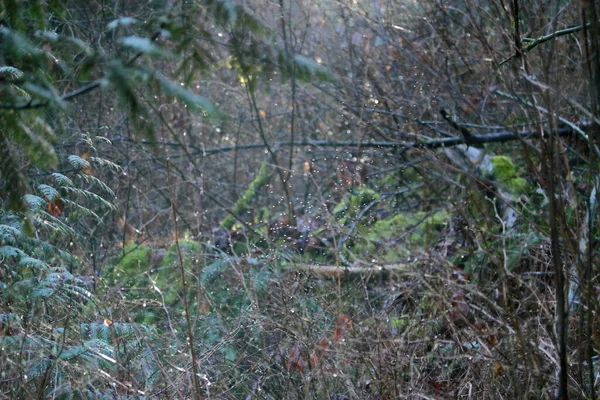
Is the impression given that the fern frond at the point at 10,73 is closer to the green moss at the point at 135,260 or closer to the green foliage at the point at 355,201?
the green moss at the point at 135,260

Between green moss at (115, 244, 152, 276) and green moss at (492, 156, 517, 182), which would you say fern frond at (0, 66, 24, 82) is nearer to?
green moss at (115, 244, 152, 276)

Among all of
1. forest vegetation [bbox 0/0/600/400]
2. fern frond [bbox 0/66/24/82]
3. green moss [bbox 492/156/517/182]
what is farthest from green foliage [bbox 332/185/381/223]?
fern frond [bbox 0/66/24/82]

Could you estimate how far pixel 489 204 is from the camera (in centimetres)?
652

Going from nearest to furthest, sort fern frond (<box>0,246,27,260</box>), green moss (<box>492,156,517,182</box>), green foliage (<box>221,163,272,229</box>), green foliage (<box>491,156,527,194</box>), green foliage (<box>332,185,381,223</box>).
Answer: fern frond (<box>0,246,27,260</box>) < green foliage (<box>491,156,527,194</box>) < green moss (<box>492,156,517,182</box>) < green foliage (<box>332,185,381,223</box>) < green foliage (<box>221,163,272,229</box>)

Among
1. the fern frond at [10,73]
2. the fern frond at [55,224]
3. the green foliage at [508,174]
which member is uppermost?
the fern frond at [10,73]

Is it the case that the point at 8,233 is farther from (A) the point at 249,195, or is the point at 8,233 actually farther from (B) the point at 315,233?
(A) the point at 249,195

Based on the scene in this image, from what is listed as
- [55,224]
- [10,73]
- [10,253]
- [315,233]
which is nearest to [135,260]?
[315,233]

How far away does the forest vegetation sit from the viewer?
128 inches

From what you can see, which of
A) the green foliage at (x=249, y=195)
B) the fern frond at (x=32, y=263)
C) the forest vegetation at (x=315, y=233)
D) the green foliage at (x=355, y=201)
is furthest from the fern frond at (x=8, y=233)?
the green foliage at (x=249, y=195)

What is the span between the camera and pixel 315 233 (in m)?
6.72

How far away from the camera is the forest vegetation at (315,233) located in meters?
3.26

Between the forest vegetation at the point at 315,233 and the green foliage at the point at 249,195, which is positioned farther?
the green foliage at the point at 249,195

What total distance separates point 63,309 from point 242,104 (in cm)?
629

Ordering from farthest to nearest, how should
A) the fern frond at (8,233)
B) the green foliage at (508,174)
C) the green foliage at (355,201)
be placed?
the green foliage at (355,201) < the green foliage at (508,174) < the fern frond at (8,233)
